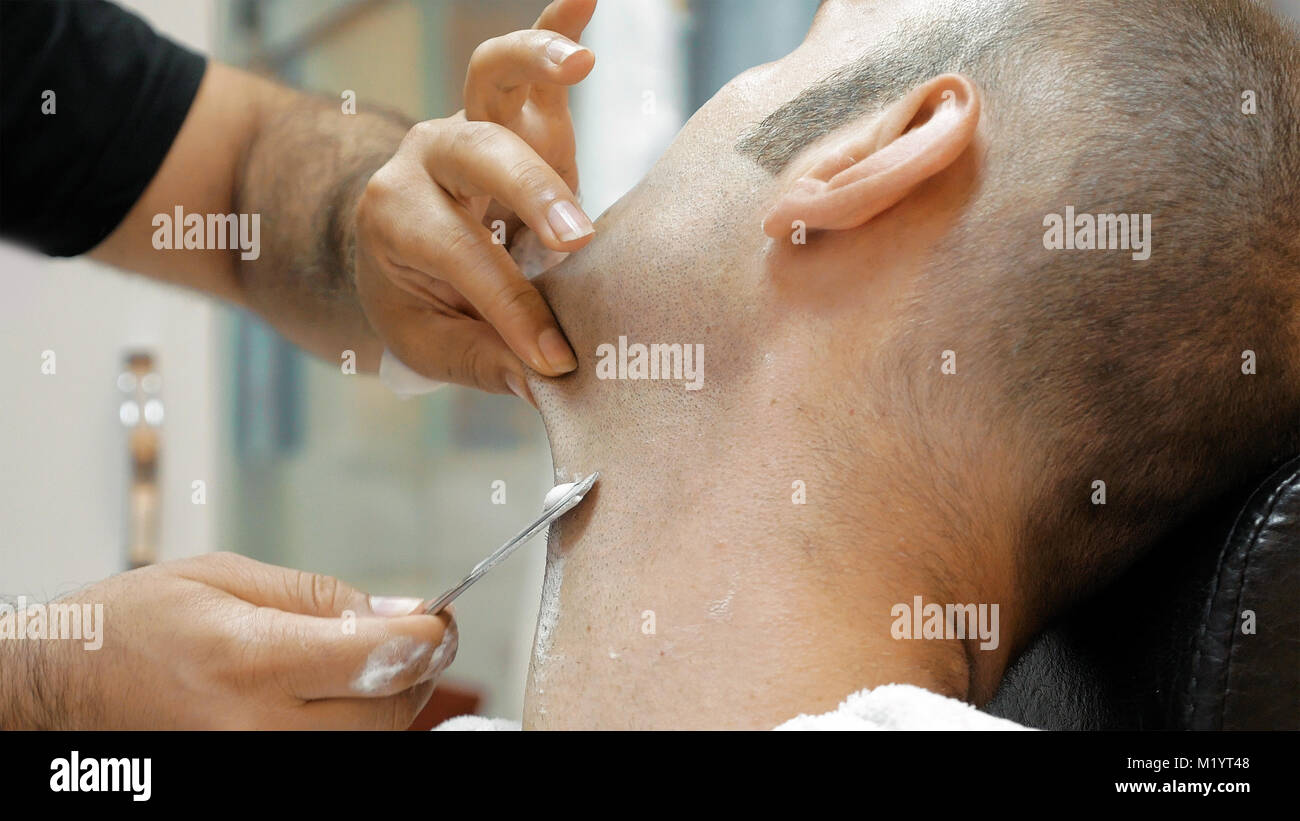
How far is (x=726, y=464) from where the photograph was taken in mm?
898

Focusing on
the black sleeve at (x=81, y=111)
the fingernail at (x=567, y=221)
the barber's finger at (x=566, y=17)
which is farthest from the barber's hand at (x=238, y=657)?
the black sleeve at (x=81, y=111)

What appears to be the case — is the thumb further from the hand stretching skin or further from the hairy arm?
the hairy arm

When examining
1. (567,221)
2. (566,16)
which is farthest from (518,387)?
(566,16)

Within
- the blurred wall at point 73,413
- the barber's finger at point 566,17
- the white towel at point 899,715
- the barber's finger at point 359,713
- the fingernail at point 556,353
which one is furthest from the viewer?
the blurred wall at point 73,413

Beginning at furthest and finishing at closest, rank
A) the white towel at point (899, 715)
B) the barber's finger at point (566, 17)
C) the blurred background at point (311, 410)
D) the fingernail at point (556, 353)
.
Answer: the blurred background at point (311, 410)
the barber's finger at point (566, 17)
the fingernail at point (556, 353)
the white towel at point (899, 715)

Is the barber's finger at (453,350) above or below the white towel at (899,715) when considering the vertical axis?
above

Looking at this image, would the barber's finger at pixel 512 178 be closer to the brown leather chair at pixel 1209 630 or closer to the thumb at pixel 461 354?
the thumb at pixel 461 354

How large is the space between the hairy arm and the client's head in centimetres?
78

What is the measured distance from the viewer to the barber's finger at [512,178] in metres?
0.97

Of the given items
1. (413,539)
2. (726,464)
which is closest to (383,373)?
(726,464)

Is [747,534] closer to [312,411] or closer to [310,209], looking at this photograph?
[310,209]

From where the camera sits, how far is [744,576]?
0.86 metres

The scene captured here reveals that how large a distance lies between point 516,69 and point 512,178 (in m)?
0.16
